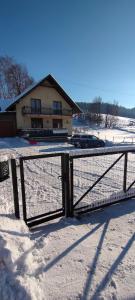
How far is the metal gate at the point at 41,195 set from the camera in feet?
12.1

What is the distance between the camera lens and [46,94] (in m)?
27.8

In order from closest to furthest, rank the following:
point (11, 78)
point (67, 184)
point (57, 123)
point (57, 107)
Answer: point (67, 184), point (57, 107), point (57, 123), point (11, 78)

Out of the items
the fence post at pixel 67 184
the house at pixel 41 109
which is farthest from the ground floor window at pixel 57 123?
the fence post at pixel 67 184

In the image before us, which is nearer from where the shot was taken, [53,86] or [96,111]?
[53,86]

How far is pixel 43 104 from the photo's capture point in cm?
2791

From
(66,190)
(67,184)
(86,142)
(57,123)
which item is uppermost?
(57,123)

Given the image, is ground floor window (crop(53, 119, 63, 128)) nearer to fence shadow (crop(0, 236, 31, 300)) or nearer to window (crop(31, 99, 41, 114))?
window (crop(31, 99, 41, 114))

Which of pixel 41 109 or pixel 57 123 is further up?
pixel 41 109

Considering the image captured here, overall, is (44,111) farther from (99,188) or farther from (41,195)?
(41,195)

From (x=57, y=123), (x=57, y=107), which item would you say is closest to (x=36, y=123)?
(x=57, y=123)

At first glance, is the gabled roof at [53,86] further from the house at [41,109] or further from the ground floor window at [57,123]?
the ground floor window at [57,123]

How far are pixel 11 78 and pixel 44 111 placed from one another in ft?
57.0

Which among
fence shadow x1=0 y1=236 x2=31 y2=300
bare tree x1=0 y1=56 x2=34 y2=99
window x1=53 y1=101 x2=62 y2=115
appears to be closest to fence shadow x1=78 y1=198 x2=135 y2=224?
fence shadow x1=0 y1=236 x2=31 y2=300

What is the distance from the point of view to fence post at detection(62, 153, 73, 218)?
12.9 ft
